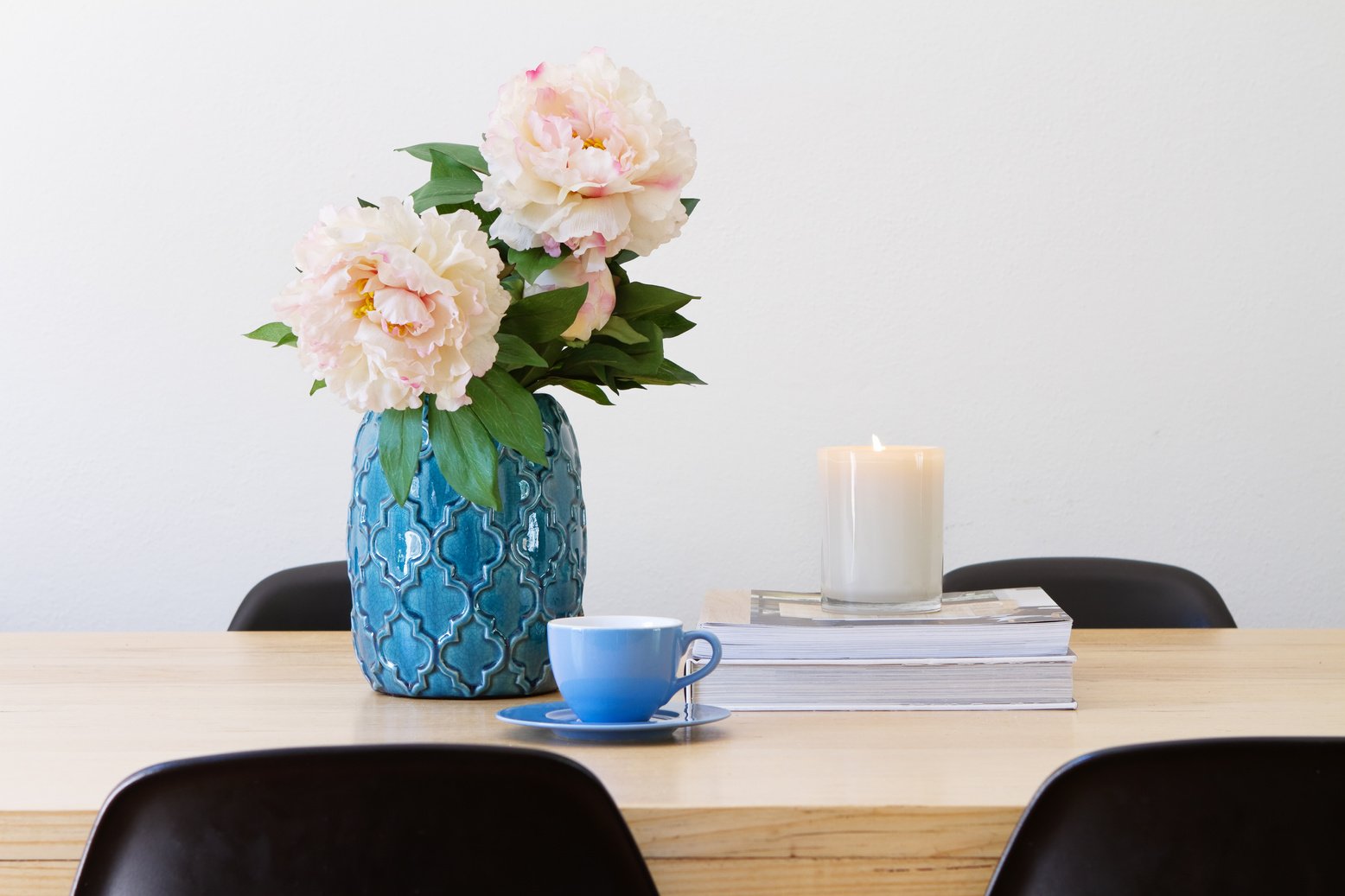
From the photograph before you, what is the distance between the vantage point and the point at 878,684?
2.61 feet

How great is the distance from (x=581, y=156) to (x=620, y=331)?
0.13 metres

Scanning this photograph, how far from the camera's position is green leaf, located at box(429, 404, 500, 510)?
80 cm

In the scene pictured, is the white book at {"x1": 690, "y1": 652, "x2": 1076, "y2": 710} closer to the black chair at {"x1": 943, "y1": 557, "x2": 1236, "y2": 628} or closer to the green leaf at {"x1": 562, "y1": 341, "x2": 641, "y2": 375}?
the green leaf at {"x1": 562, "y1": 341, "x2": 641, "y2": 375}

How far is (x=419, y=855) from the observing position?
0.50 m

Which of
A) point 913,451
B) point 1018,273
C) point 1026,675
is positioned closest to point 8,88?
point 1018,273

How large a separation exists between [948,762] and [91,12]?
1.89 metres

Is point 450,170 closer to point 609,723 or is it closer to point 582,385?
point 582,385

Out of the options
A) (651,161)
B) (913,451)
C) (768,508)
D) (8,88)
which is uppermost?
(8,88)

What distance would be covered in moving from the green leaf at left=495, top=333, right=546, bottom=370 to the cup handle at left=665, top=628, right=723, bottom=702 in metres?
0.19

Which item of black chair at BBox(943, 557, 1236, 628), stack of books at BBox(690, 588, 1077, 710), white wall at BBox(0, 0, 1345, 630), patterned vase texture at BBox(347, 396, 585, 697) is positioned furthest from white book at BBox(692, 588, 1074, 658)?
white wall at BBox(0, 0, 1345, 630)

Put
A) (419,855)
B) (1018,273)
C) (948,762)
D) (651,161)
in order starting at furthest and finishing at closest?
(1018,273), (651,161), (948,762), (419,855)

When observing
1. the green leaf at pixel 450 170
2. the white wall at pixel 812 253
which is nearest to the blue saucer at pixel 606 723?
the green leaf at pixel 450 170

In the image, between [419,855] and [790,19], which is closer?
[419,855]

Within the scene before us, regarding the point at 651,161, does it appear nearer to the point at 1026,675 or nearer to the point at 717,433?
the point at 1026,675
